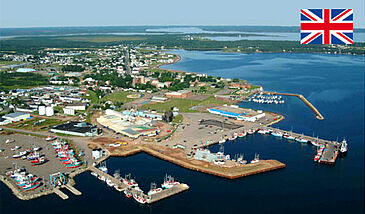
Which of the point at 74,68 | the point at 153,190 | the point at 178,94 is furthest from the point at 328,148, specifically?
the point at 74,68

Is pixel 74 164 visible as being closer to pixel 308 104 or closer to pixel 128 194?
pixel 128 194

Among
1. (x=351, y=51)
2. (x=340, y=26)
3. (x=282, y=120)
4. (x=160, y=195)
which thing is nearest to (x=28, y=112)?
(x=160, y=195)

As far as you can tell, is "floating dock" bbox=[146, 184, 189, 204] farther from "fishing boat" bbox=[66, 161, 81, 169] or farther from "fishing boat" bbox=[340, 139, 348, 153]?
"fishing boat" bbox=[340, 139, 348, 153]

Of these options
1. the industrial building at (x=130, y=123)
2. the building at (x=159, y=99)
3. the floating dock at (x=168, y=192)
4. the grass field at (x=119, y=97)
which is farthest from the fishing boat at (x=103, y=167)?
the grass field at (x=119, y=97)

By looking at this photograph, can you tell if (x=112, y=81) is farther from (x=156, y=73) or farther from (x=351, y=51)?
(x=351, y=51)

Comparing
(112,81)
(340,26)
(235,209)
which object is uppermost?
(340,26)

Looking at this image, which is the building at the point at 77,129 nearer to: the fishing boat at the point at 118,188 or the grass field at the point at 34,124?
the grass field at the point at 34,124

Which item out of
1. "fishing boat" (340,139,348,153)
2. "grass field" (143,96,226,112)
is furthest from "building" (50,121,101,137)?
"fishing boat" (340,139,348,153)
